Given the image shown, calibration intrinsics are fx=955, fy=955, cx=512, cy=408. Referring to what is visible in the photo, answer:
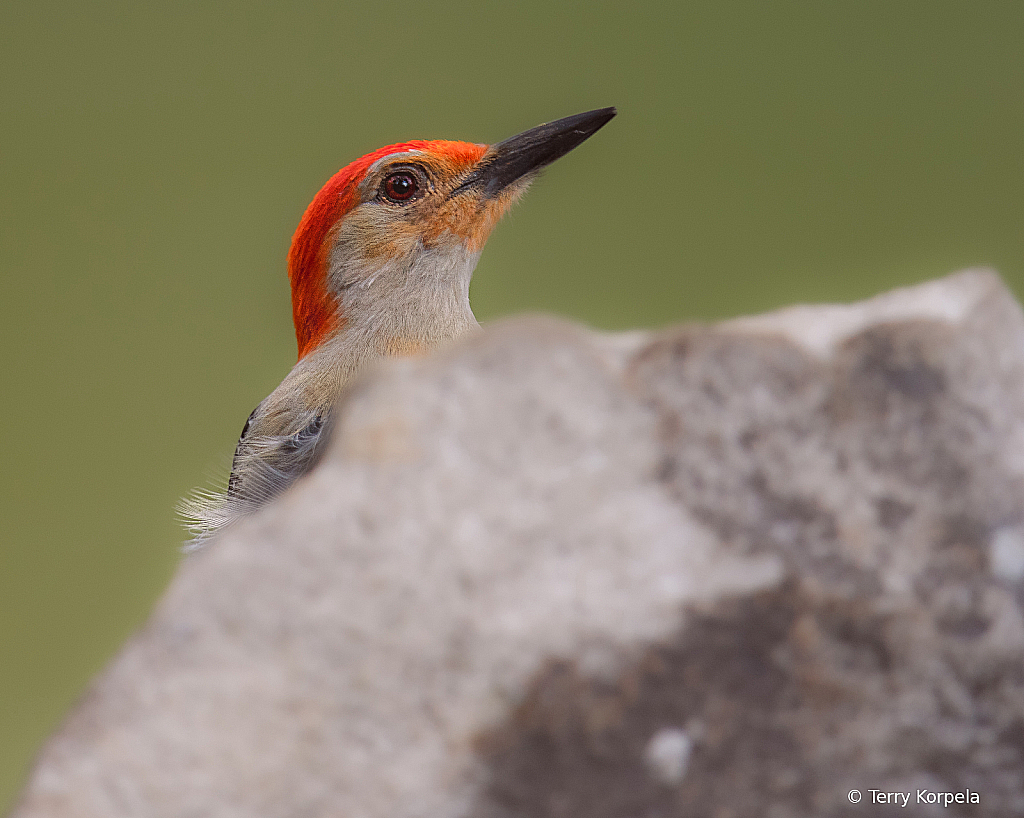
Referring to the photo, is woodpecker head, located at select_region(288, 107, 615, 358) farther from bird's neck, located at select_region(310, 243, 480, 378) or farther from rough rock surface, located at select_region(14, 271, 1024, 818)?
rough rock surface, located at select_region(14, 271, 1024, 818)

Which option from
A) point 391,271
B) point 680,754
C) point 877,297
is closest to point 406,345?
point 391,271

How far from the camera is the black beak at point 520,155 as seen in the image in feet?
5.56

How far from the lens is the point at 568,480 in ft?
2.03

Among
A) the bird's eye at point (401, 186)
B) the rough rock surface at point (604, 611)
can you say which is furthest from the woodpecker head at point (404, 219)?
the rough rock surface at point (604, 611)

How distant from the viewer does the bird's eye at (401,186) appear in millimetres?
1651

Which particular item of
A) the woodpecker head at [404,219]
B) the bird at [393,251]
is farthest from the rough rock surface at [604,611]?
the woodpecker head at [404,219]

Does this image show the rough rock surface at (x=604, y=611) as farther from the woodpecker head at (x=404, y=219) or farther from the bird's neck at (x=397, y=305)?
the woodpecker head at (x=404, y=219)

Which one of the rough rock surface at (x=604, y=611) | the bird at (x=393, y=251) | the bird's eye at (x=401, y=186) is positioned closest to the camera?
the rough rock surface at (x=604, y=611)

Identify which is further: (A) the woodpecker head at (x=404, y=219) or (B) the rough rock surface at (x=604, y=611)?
(A) the woodpecker head at (x=404, y=219)

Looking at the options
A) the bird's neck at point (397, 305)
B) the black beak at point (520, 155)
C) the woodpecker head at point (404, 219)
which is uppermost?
the black beak at point (520, 155)

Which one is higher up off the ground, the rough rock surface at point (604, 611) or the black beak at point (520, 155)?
the black beak at point (520, 155)

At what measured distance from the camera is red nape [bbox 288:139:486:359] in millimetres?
1654

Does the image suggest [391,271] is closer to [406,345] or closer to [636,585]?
[406,345]

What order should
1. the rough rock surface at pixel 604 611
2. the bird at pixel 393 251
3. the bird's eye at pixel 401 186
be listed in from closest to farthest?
the rough rock surface at pixel 604 611, the bird at pixel 393 251, the bird's eye at pixel 401 186
